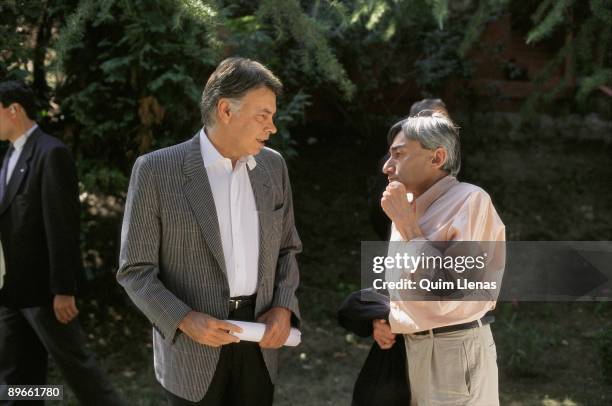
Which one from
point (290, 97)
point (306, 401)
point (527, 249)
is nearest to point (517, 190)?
point (527, 249)

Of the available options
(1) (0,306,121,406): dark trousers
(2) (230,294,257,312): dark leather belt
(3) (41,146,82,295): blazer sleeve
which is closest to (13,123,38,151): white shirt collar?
(3) (41,146,82,295): blazer sleeve

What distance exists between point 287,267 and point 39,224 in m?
1.74

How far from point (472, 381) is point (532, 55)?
284 inches

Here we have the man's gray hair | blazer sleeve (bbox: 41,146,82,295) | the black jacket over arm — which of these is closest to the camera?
the man's gray hair

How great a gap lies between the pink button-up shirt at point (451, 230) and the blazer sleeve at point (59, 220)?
200 cm

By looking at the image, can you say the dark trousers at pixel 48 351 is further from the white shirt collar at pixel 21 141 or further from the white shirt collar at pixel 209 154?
the white shirt collar at pixel 209 154

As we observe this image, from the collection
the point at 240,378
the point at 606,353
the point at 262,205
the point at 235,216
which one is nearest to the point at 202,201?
the point at 235,216

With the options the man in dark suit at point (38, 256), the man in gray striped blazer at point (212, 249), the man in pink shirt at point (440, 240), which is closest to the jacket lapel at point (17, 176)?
the man in dark suit at point (38, 256)

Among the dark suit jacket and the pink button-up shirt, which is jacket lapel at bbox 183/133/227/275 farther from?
the dark suit jacket

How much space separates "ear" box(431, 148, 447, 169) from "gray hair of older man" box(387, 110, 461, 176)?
0.5 inches

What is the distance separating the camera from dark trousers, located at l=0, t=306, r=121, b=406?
403 cm

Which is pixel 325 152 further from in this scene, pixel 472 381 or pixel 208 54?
pixel 472 381

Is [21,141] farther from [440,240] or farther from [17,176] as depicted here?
[440,240]

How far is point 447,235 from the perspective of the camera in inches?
101
